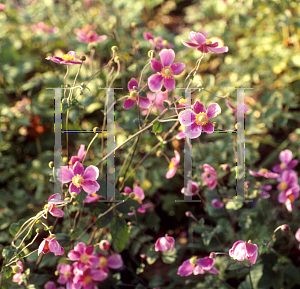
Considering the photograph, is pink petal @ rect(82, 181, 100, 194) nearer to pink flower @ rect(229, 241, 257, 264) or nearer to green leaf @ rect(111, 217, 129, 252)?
green leaf @ rect(111, 217, 129, 252)

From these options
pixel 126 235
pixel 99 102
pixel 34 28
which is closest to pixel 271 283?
pixel 126 235

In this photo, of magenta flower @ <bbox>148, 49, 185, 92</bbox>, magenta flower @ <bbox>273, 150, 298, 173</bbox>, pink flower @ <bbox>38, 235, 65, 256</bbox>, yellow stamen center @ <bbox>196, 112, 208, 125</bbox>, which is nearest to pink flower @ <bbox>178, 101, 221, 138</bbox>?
yellow stamen center @ <bbox>196, 112, 208, 125</bbox>

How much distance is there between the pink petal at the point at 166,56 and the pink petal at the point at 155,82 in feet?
0.17

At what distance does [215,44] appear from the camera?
1015 millimetres

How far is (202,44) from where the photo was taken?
3.32 ft

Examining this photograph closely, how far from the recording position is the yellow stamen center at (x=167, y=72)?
3.38ft

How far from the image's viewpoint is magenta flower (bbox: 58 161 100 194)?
984mm

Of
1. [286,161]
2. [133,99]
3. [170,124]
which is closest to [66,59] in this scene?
[133,99]

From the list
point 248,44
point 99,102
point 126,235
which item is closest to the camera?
point 126,235

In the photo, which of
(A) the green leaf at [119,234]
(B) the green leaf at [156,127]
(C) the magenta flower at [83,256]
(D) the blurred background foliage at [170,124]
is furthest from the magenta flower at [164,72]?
(C) the magenta flower at [83,256]

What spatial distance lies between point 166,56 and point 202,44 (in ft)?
0.40

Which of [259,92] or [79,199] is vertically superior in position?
[259,92]

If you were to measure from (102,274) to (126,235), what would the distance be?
7.6 inches

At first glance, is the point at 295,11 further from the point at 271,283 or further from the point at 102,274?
the point at 102,274
